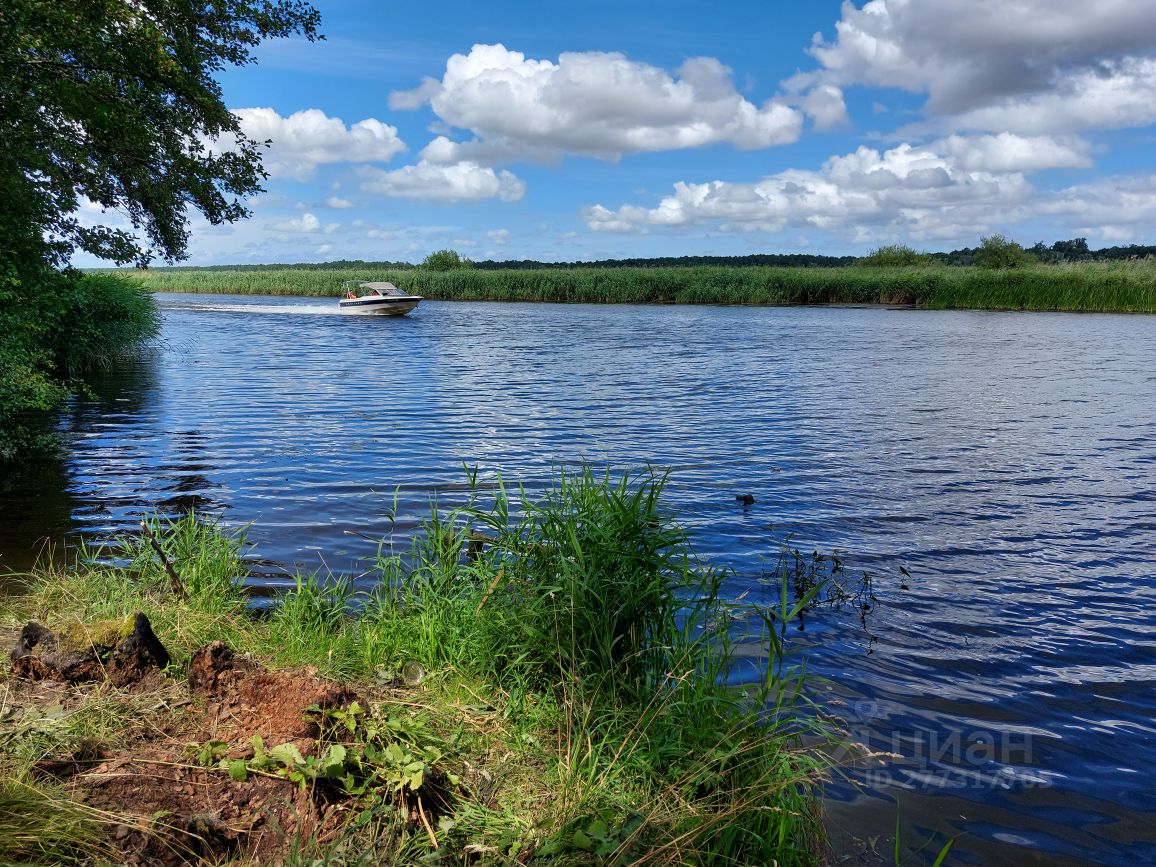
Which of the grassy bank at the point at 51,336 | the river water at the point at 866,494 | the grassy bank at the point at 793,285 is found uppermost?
the grassy bank at the point at 793,285

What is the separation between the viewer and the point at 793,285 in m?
63.8

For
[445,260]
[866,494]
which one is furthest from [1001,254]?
[866,494]

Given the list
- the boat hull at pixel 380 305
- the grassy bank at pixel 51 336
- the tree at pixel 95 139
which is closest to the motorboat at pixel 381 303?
the boat hull at pixel 380 305

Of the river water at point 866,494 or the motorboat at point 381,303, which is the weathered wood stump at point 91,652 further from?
the motorboat at point 381,303

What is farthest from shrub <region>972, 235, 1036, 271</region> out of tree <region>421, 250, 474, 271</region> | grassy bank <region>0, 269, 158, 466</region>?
grassy bank <region>0, 269, 158, 466</region>

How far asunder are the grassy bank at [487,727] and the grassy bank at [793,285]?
5602 cm

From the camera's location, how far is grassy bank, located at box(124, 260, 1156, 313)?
167ft

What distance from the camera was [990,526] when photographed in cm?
887

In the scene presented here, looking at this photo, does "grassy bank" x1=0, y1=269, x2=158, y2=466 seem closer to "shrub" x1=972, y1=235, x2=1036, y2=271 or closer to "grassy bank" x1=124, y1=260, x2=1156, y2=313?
"grassy bank" x1=124, y1=260, x2=1156, y2=313

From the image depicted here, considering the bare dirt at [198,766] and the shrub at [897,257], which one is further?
the shrub at [897,257]

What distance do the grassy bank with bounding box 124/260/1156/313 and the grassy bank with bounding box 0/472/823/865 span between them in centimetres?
5602

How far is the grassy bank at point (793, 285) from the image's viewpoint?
51.0 metres

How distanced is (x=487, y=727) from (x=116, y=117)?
423 inches

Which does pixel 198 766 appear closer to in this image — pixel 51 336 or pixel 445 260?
pixel 51 336
